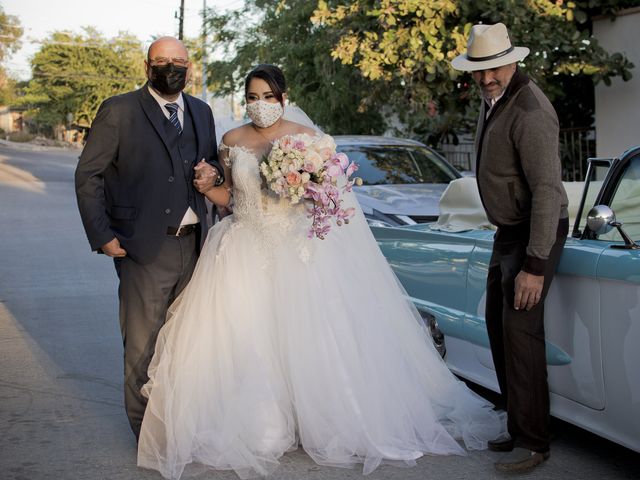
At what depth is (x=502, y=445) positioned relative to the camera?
4730 mm

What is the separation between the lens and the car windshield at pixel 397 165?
10391mm

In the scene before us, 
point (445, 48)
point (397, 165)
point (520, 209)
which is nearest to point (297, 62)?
point (445, 48)

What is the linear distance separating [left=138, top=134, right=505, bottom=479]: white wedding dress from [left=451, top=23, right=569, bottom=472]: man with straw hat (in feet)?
1.59

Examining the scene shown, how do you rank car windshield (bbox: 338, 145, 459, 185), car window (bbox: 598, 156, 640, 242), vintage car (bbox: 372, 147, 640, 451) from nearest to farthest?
vintage car (bbox: 372, 147, 640, 451) < car window (bbox: 598, 156, 640, 242) < car windshield (bbox: 338, 145, 459, 185)

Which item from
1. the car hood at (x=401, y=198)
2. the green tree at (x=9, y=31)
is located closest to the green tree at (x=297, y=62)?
the car hood at (x=401, y=198)

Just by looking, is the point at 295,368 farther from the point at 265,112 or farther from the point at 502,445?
the point at 265,112

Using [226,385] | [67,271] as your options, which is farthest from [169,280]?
[67,271]

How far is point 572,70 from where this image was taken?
43.4ft

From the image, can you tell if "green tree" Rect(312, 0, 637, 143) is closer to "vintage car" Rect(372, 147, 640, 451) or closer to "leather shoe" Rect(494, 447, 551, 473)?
"vintage car" Rect(372, 147, 640, 451)

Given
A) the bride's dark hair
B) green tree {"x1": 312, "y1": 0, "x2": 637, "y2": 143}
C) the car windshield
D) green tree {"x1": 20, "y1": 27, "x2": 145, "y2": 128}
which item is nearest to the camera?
the bride's dark hair

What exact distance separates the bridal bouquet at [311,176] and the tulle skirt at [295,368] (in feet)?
0.63

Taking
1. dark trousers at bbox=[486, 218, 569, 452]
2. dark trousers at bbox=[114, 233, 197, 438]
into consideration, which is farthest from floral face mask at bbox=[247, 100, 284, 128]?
dark trousers at bbox=[486, 218, 569, 452]

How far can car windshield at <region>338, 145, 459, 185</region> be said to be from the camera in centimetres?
1039

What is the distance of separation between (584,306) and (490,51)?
1.28 metres
